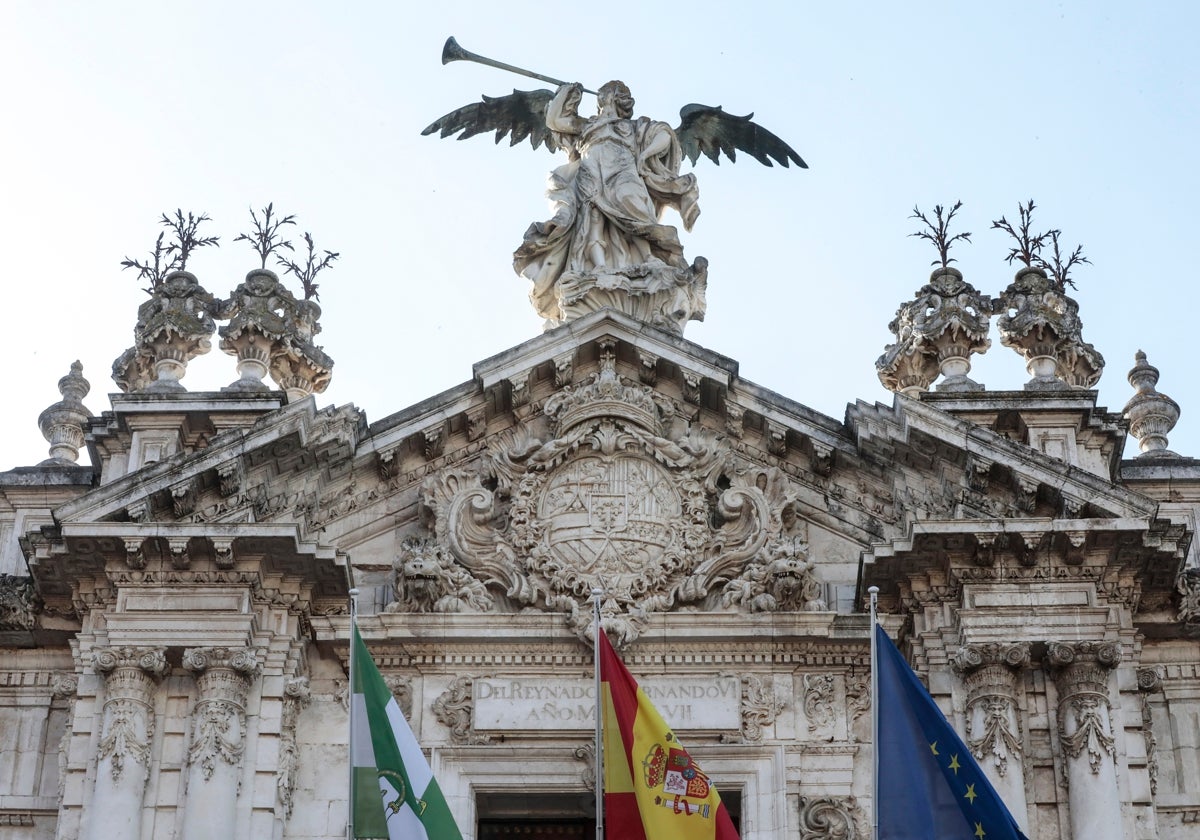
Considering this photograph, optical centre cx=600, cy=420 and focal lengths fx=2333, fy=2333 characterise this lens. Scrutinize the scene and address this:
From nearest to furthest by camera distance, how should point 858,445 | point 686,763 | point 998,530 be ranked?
point 686,763, point 998,530, point 858,445

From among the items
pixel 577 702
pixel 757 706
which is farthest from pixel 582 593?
pixel 757 706

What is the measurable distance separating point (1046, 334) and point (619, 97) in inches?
227

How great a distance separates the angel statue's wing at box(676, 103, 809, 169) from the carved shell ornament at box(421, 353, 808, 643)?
15.6 feet

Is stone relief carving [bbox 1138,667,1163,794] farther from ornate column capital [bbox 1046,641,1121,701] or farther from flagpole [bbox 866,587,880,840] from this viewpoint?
flagpole [bbox 866,587,880,840]

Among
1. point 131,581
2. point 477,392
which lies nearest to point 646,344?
point 477,392

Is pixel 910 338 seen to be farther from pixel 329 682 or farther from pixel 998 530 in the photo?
pixel 329 682

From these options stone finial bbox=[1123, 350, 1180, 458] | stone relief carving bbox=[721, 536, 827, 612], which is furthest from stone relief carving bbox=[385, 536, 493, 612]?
stone finial bbox=[1123, 350, 1180, 458]

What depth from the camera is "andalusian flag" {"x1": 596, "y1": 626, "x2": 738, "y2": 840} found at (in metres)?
19.2

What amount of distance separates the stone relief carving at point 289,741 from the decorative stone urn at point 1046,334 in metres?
7.66

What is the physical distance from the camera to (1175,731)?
70.2ft

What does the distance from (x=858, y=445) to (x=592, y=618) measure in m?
3.14

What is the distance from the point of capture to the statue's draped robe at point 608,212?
24609 mm

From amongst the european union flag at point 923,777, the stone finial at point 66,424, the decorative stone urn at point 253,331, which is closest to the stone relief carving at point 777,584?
the european union flag at point 923,777

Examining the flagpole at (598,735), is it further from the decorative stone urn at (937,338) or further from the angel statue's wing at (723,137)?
the angel statue's wing at (723,137)
